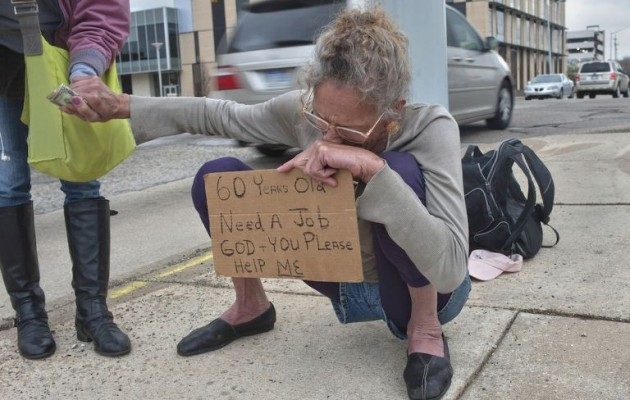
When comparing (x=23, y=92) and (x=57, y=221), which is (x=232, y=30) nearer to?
(x=57, y=221)

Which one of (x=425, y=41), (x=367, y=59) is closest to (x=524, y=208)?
(x=425, y=41)

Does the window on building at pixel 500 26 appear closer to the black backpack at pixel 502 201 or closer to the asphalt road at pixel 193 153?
the asphalt road at pixel 193 153

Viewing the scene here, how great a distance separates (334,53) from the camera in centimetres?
173

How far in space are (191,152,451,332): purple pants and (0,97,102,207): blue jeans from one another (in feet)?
2.14

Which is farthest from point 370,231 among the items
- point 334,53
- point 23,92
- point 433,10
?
point 433,10

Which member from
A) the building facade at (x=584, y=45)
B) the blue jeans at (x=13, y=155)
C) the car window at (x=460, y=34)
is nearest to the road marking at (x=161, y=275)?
the blue jeans at (x=13, y=155)

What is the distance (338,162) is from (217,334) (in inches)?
38.6

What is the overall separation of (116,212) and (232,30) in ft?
8.85

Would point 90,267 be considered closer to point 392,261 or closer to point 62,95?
point 62,95

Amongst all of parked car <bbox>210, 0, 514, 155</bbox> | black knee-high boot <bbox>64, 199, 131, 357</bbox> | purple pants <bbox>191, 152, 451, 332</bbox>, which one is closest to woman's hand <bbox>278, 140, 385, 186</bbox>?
purple pants <bbox>191, 152, 451, 332</bbox>

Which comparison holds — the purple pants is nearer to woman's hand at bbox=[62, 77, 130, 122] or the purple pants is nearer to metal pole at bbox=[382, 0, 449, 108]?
woman's hand at bbox=[62, 77, 130, 122]

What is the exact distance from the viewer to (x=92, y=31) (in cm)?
228

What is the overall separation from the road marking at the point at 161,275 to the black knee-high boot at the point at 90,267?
61 cm

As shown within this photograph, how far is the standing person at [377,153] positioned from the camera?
1.74 m
